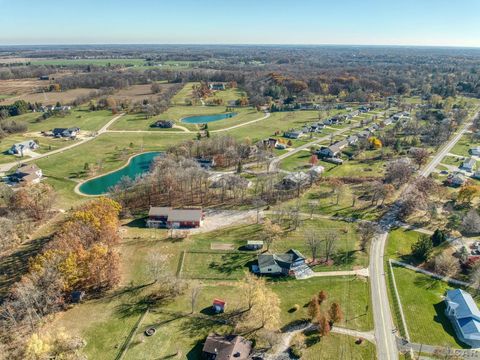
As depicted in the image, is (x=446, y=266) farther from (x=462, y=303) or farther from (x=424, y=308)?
(x=424, y=308)

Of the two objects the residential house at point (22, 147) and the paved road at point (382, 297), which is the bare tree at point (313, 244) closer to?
the paved road at point (382, 297)

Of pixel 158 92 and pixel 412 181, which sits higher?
pixel 158 92

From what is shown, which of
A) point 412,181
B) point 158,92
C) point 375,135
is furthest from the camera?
point 158,92

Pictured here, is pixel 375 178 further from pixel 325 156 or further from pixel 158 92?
pixel 158 92

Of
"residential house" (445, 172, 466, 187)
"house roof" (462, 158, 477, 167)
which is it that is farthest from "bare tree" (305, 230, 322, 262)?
"house roof" (462, 158, 477, 167)

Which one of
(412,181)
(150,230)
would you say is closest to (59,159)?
(150,230)

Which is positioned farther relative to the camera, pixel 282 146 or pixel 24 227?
pixel 282 146

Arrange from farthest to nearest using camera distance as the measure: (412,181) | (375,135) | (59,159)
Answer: (375,135) → (59,159) → (412,181)
